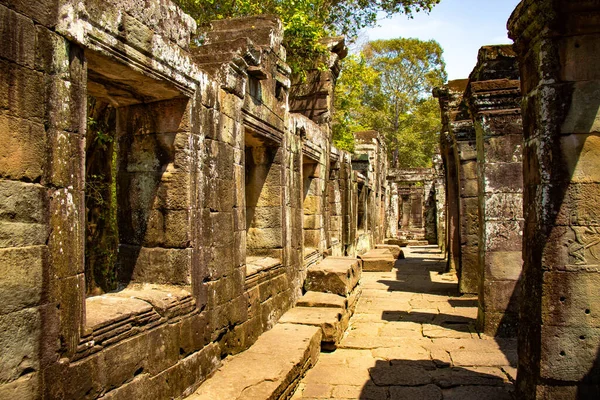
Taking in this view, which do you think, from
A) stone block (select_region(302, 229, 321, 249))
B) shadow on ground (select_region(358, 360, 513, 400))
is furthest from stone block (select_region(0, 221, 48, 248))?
stone block (select_region(302, 229, 321, 249))

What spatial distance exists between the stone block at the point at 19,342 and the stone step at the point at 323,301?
16.1 feet

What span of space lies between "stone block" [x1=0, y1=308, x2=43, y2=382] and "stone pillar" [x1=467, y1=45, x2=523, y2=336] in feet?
18.6

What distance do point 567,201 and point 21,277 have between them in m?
3.54

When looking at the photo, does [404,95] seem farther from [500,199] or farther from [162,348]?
[162,348]

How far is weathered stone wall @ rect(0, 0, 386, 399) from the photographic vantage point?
8.80 ft

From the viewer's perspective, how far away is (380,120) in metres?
34.7

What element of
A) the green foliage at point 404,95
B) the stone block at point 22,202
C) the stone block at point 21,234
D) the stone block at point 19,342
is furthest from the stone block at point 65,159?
the green foliage at point 404,95

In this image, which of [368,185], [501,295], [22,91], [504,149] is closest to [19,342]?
[22,91]

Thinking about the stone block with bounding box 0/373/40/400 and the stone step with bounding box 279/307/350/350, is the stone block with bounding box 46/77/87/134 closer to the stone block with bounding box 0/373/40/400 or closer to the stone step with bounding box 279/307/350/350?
the stone block with bounding box 0/373/40/400

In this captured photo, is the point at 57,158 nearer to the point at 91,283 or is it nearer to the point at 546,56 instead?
the point at 546,56

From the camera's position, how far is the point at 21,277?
8.62ft

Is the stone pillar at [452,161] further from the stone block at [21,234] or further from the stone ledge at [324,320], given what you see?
the stone block at [21,234]

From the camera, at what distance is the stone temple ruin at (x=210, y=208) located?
9.10 feet

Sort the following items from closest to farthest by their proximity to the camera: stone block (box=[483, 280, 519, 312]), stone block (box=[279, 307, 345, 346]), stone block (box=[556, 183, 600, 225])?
1. stone block (box=[556, 183, 600, 225])
2. stone block (box=[279, 307, 345, 346])
3. stone block (box=[483, 280, 519, 312])
